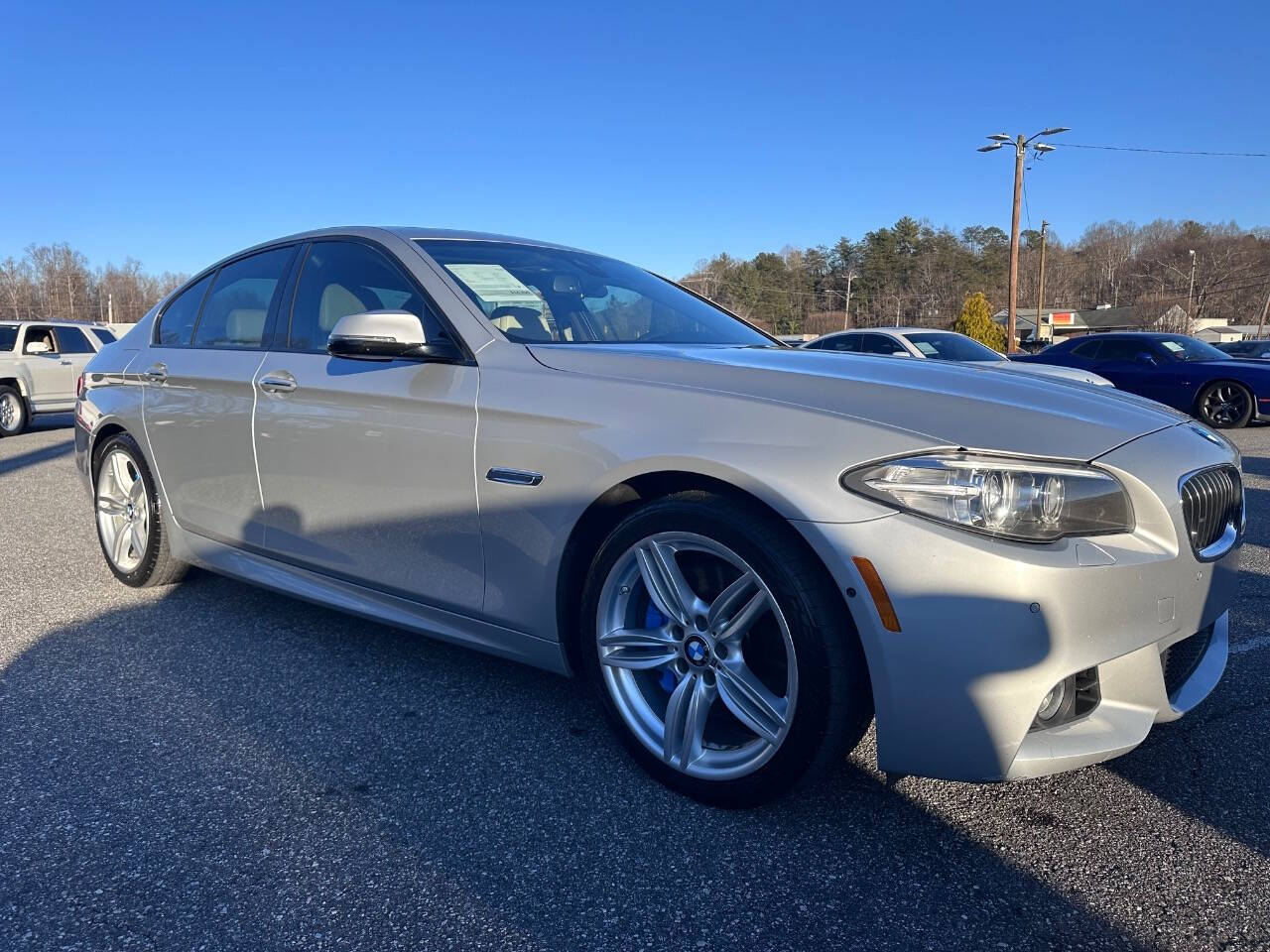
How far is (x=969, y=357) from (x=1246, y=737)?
839 centimetres

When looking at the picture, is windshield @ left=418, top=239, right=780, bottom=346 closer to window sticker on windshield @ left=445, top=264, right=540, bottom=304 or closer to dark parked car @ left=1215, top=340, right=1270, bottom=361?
window sticker on windshield @ left=445, top=264, right=540, bottom=304

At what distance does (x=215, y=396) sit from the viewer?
3.59m

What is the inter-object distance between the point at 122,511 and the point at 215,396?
121 cm

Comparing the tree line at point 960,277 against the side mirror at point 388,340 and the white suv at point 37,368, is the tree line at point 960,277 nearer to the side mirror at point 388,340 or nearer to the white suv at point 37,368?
the white suv at point 37,368

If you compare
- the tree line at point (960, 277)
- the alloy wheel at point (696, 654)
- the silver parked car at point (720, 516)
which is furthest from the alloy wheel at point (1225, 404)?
the tree line at point (960, 277)

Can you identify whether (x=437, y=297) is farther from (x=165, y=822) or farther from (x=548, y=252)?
(x=165, y=822)

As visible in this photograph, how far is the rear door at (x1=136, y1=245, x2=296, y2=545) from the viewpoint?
11.4 feet

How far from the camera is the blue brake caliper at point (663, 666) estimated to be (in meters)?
2.45

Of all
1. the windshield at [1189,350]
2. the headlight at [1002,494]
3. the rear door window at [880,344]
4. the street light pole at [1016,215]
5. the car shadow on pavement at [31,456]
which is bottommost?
the car shadow on pavement at [31,456]

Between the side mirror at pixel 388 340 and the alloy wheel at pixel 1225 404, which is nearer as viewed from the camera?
the side mirror at pixel 388 340

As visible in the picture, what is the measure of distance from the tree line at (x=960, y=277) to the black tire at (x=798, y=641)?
2157 inches

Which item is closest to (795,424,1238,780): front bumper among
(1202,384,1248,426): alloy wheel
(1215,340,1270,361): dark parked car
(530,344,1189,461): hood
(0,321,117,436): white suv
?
(530,344,1189,461): hood

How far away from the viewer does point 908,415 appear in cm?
207

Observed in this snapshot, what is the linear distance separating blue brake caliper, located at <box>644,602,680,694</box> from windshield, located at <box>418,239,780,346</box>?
36.4 inches
